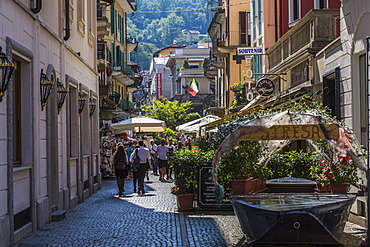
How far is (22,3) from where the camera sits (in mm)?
11992

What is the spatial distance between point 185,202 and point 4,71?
22.4 feet

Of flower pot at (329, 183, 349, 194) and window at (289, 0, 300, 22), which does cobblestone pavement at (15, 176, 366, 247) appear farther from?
window at (289, 0, 300, 22)

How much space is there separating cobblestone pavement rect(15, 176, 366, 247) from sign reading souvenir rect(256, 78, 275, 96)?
7.92 metres

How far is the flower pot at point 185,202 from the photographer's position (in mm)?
15633

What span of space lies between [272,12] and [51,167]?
14491mm


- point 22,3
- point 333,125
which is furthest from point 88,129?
point 333,125

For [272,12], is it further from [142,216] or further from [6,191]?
[6,191]

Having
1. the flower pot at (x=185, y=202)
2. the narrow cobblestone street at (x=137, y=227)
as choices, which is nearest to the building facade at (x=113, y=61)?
the narrow cobblestone street at (x=137, y=227)

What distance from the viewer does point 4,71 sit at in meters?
10.0

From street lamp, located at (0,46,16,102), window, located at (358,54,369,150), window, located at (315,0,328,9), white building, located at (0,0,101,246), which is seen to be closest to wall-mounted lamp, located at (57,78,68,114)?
white building, located at (0,0,101,246)

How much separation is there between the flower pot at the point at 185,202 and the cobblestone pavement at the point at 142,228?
0.22 meters

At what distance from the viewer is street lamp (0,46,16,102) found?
9984 mm

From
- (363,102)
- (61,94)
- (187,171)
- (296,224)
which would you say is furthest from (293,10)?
(296,224)

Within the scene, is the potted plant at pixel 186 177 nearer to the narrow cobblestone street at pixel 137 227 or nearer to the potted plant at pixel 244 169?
the narrow cobblestone street at pixel 137 227
